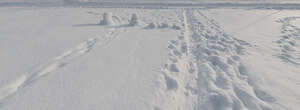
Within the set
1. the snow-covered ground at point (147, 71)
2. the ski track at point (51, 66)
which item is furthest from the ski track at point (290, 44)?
the ski track at point (51, 66)

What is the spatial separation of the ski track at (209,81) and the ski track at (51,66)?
1.30 metres

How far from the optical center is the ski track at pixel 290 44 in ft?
9.44

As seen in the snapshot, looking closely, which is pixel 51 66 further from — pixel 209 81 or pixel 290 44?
pixel 290 44

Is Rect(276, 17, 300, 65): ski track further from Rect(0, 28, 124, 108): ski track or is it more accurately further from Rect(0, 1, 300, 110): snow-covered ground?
Rect(0, 28, 124, 108): ski track

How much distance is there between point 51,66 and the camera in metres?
2.46

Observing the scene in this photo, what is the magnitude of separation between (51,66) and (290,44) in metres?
3.93

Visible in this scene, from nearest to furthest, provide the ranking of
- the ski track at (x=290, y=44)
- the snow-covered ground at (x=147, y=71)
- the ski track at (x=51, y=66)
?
the snow-covered ground at (x=147, y=71), the ski track at (x=51, y=66), the ski track at (x=290, y=44)

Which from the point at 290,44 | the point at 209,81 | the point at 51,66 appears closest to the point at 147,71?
the point at 209,81

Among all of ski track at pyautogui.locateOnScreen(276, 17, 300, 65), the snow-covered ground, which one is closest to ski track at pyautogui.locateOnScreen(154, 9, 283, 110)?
the snow-covered ground

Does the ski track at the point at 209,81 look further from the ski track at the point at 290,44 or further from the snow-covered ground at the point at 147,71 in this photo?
the ski track at the point at 290,44

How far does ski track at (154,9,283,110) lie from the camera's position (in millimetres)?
1788

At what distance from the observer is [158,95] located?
1876 mm

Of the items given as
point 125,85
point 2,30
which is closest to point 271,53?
point 125,85

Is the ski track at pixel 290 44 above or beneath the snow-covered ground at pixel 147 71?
above
